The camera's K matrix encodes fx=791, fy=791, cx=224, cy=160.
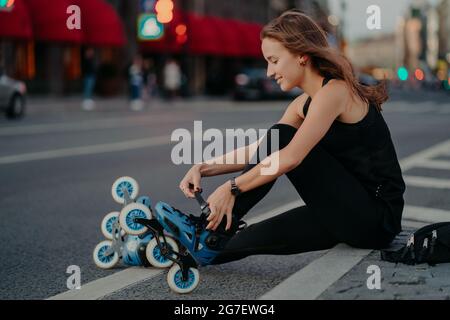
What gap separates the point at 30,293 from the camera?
3.93m

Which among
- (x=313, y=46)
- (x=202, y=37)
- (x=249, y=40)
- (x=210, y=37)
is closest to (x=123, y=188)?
(x=313, y=46)

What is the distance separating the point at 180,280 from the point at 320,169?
0.85 meters

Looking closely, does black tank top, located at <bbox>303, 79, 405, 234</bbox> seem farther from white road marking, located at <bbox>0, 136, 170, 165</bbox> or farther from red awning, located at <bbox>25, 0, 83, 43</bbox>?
red awning, located at <bbox>25, 0, 83, 43</bbox>

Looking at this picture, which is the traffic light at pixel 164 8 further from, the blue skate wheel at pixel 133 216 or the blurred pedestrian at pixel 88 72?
the blue skate wheel at pixel 133 216

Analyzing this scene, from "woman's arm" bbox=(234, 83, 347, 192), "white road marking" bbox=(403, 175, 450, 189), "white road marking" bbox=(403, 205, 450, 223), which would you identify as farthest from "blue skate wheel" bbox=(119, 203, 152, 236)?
"white road marking" bbox=(403, 175, 450, 189)

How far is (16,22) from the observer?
25.1 metres

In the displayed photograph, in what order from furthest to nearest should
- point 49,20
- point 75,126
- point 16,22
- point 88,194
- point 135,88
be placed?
point 135,88
point 49,20
point 16,22
point 75,126
point 88,194

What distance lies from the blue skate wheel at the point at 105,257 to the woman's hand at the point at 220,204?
32.0 inches

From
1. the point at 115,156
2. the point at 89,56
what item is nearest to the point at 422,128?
the point at 115,156

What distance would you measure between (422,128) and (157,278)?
44.6 ft

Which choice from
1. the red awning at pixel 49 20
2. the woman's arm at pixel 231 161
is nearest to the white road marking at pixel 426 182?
the woman's arm at pixel 231 161

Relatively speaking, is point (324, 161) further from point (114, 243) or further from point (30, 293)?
point (30, 293)

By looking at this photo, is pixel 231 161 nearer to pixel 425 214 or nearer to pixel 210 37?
pixel 425 214

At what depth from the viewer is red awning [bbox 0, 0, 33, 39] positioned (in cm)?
2483
